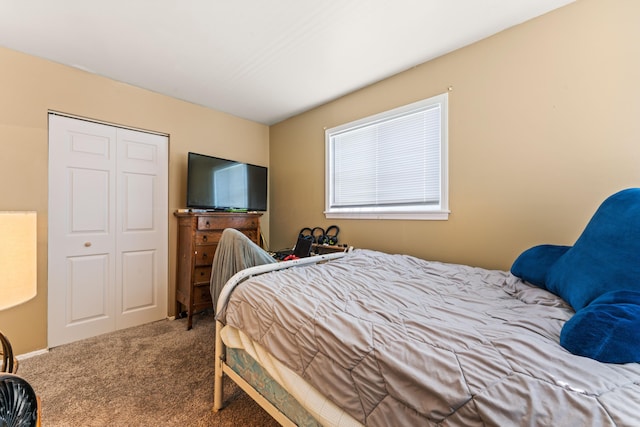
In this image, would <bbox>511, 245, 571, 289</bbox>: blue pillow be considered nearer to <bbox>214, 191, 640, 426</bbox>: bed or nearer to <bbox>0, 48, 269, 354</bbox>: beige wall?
<bbox>214, 191, 640, 426</bbox>: bed

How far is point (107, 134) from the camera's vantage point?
2.47m

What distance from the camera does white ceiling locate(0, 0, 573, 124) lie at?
5.30ft

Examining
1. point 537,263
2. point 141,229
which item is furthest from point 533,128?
point 141,229

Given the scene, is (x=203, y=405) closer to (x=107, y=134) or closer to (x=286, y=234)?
(x=286, y=234)

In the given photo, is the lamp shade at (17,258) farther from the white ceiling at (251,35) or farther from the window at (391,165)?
the window at (391,165)

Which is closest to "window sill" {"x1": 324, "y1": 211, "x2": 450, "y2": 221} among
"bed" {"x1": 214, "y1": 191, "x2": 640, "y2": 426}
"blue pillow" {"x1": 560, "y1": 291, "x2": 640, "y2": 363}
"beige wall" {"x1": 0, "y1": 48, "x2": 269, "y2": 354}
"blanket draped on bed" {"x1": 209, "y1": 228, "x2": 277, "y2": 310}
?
"bed" {"x1": 214, "y1": 191, "x2": 640, "y2": 426}

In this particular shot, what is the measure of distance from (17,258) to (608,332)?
1.80 meters

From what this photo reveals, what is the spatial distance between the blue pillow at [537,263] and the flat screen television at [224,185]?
2.73 m

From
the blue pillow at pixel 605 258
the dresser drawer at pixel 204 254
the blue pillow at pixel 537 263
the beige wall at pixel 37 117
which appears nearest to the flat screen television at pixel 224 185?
the dresser drawer at pixel 204 254

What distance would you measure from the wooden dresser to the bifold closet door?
18 cm

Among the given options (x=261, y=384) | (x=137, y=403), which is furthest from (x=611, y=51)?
(x=137, y=403)

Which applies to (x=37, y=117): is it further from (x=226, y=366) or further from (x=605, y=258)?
(x=605, y=258)

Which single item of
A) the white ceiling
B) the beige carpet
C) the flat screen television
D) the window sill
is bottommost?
the beige carpet

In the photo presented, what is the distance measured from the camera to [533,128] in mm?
1714
